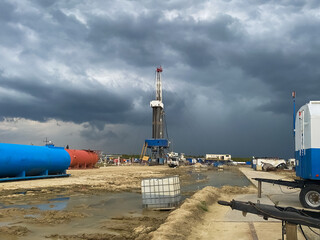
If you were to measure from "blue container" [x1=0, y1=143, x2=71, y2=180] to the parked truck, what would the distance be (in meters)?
20.1

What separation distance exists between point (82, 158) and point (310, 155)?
36.4 metres

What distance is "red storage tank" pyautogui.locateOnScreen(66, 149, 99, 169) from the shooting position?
4166 cm

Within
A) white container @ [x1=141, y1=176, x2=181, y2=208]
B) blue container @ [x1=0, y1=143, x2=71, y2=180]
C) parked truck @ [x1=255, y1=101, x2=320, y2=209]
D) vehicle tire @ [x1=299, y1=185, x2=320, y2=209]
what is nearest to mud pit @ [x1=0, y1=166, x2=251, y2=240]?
white container @ [x1=141, y1=176, x2=181, y2=208]

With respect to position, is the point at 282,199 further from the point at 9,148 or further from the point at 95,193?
the point at 9,148

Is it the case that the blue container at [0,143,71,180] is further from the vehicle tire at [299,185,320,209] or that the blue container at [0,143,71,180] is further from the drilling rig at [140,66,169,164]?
the drilling rig at [140,66,169,164]

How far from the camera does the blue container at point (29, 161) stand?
2381 cm

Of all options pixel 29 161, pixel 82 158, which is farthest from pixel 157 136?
pixel 29 161

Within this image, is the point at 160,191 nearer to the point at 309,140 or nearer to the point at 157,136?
the point at 309,140

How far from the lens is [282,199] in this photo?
15.4 meters

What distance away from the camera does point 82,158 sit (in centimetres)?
4416

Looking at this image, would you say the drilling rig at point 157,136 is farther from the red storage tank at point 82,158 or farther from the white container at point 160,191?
the white container at point 160,191

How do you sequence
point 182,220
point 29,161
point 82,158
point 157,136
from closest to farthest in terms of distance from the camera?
point 182,220 < point 29,161 < point 82,158 < point 157,136

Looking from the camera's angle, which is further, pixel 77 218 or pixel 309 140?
pixel 309 140

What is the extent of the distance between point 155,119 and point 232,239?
78114 mm
